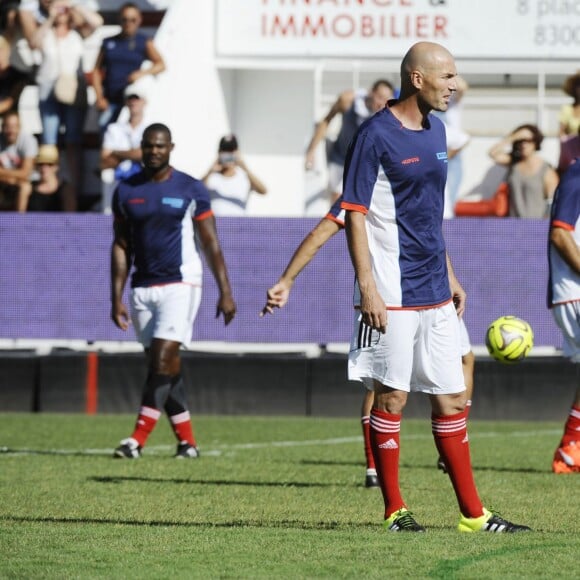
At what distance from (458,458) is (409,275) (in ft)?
3.00

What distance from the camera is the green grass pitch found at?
264 inches

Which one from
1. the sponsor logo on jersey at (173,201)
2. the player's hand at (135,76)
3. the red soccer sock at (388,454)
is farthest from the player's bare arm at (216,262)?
the player's hand at (135,76)

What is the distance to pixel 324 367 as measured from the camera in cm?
1630

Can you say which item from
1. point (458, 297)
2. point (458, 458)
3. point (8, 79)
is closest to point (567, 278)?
point (458, 297)

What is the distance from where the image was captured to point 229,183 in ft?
59.4

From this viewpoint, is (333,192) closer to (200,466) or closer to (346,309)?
(346,309)

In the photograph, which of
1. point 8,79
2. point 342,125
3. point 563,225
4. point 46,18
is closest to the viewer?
point 563,225

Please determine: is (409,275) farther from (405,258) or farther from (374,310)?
(374,310)

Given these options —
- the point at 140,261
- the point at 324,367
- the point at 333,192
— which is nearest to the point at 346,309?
the point at 324,367

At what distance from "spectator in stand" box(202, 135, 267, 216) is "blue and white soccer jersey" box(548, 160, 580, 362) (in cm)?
716

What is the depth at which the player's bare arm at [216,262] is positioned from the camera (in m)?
11.9

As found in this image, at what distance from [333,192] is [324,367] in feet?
10.1

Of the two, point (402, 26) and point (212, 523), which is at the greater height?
point (402, 26)

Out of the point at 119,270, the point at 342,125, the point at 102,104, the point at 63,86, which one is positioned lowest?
the point at 119,270
